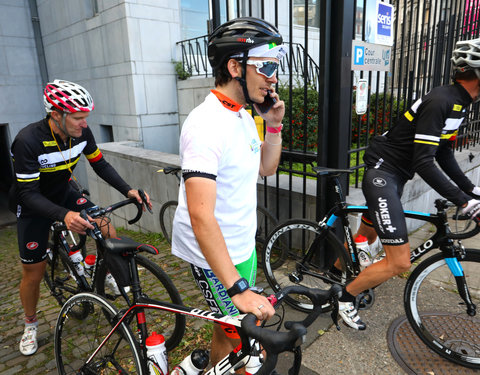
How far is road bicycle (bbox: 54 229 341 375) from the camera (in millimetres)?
1243

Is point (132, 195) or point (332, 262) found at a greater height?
point (132, 195)

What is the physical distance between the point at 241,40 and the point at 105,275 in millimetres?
2438

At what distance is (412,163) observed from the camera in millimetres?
2809

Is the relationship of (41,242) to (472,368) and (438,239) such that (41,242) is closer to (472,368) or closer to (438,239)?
(438,239)

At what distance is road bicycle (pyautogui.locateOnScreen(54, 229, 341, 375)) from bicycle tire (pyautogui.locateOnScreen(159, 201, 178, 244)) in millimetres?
2935

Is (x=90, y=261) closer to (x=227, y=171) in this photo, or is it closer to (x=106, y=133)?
(x=227, y=171)

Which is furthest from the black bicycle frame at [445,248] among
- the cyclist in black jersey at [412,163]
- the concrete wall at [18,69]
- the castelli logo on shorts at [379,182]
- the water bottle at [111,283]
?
the concrete wall at [18,69]

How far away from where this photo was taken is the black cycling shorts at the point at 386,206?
2733 millimetres

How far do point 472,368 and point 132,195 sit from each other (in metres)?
3.05

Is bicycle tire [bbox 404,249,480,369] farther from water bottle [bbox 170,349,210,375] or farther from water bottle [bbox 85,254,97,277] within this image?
water bottle [bbox 85,254,97,277]

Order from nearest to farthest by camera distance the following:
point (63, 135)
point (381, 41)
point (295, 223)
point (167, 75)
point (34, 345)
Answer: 1. point (63, 135)
2. point (34, 345)
3. point (295, 223)
4. point (381, 41)
5. point (167, 75)

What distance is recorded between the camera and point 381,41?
3758 millimetres

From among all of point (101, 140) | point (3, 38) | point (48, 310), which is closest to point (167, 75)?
point (101, 140)

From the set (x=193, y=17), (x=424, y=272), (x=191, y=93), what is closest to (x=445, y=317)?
(x=424, y=272)
